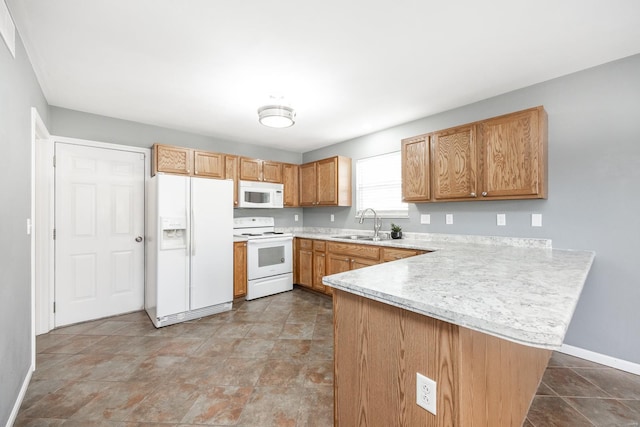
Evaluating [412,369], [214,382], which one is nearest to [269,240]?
[214,382]

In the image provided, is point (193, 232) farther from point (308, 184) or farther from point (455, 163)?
point (455, 163)

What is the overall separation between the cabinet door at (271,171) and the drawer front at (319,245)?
4.38 ft

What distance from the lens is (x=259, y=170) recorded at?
4461mm

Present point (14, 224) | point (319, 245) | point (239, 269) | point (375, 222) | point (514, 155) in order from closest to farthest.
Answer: point (14, 224)
point (514, 155)
point (239, 269)
point (375, 222)
point (319, 245)

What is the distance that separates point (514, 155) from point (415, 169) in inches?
38.9

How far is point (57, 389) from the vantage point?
1.93m

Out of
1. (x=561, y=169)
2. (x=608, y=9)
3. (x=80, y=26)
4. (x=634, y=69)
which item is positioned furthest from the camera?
(x=561, y=169)

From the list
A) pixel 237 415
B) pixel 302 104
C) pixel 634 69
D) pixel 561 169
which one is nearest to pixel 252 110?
pixel 302 104

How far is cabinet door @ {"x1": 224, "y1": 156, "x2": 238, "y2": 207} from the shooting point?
4082mm

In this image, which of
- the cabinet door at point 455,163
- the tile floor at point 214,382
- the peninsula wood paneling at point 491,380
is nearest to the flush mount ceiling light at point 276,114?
the cabinet door at point 455,163

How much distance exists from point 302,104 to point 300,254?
237 centimetres

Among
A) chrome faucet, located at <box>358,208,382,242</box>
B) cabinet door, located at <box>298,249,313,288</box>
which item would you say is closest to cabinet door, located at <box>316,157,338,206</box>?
chrome faucet, located at <box>358,208,382,242</box>

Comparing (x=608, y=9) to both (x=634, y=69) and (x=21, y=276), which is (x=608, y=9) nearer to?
(x=634, y=69)

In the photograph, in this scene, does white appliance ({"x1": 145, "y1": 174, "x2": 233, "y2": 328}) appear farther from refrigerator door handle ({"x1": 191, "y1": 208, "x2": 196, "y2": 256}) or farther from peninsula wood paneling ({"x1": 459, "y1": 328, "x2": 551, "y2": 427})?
peninsula wood paneling ({"x1": 459, "y1": 328, "x2": 551, "y2": 427})
